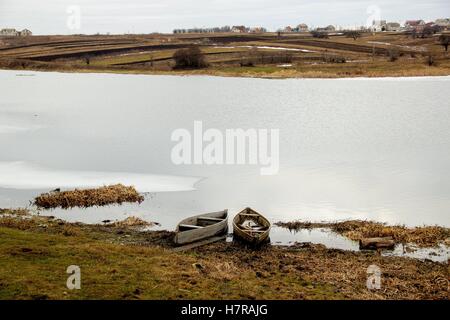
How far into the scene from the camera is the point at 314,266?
880 inches

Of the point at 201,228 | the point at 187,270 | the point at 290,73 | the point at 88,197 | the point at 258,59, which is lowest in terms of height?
the point at 88,197

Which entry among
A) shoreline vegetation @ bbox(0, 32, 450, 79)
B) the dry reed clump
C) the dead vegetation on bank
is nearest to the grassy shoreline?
shoreline vegetation @ bbox(0, 32, 450, 79)

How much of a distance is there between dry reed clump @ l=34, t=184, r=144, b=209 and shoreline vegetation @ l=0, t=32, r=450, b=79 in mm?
90918

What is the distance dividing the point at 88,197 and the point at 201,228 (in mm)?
10759

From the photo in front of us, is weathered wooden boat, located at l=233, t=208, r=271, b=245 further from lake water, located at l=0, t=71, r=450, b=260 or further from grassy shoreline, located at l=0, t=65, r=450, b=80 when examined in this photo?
grassy shoreline, located at l=0, t=65, r=450, b=80

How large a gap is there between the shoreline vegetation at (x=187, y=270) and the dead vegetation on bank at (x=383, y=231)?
8.27 feet

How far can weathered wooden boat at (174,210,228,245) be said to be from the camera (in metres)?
25.4

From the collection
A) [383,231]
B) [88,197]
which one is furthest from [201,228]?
[88,197]

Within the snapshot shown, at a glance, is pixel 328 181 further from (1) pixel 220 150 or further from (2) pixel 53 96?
(2) pixel 53 96

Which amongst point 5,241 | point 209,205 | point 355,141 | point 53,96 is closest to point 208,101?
point 53,96

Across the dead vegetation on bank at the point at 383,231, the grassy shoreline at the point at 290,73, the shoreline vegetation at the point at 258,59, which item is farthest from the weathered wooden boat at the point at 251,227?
the shoreline vegetation at the point at 258,59

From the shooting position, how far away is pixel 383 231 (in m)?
27.2

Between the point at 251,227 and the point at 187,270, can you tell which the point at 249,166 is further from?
the point at 187,270
